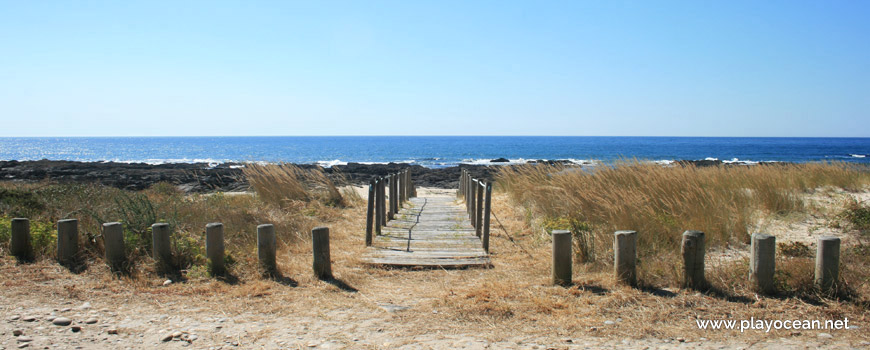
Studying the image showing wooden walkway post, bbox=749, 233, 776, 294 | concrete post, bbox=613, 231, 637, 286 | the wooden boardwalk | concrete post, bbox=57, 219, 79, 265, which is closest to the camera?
wooden walkway post, bbox=749, 233, 776, 294

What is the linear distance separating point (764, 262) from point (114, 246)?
21.7 ft

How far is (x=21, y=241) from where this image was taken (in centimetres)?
629

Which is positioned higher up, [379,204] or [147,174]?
[379,204]

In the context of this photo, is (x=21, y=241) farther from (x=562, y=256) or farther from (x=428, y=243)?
(x=562, y=256)

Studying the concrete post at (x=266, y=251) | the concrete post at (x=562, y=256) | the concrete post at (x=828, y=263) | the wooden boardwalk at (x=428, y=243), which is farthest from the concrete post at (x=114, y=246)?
the concrete post at (x=828, y=263)

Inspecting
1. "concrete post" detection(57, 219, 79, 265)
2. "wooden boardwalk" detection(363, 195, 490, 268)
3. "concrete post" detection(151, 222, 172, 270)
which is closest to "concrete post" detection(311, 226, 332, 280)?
"wooden boardwalk" detection(363, 195, 490, 268)

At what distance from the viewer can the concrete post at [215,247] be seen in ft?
18.5

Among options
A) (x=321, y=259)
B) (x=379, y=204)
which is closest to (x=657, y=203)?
(x=379, y=204)

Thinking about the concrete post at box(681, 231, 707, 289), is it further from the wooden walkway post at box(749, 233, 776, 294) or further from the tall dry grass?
the wooden walkway post at box(749, 233, 776, 294)

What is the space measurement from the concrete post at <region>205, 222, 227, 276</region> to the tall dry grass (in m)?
4.12

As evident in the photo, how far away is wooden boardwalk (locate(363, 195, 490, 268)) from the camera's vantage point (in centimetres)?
669

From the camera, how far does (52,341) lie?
13.1ft

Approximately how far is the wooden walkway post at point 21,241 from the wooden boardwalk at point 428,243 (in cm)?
403

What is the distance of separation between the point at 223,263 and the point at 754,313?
17.0ft
